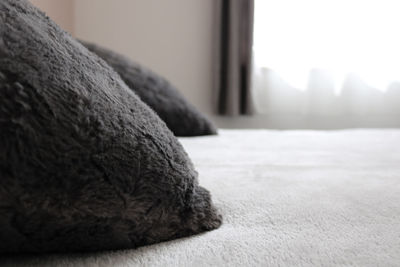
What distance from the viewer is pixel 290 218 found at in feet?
1.51

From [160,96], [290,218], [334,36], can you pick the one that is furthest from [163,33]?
[290,218]

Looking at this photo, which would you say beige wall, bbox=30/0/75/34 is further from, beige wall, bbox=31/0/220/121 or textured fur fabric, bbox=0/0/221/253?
textured fur fabric, bbox=0/0/221/253

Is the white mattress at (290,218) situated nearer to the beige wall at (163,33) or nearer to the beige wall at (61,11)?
the beige wall at (61,11)

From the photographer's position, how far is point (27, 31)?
1.18ft

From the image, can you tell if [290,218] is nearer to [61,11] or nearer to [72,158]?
[72,158]

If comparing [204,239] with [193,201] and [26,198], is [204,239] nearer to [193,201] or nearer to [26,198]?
[193,201]

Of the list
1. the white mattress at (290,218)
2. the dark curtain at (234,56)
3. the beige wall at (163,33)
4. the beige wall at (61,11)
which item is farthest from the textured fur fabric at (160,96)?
the beige wall at (163,33)

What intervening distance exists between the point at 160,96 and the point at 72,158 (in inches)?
38.0

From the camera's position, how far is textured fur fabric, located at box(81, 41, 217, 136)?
4.09 feet

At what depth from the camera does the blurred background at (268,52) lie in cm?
Result: 244

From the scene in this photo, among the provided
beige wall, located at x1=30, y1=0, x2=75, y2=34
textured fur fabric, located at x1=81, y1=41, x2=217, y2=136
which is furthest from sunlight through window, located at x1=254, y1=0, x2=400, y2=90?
textured fur fabric, located at x1=81, y1=41, x2=217, y2=136

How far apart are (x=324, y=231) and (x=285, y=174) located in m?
0.28

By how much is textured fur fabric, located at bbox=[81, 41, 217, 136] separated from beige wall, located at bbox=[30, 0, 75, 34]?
0.81 metres

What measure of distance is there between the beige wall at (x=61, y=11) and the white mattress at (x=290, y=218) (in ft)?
5.05
